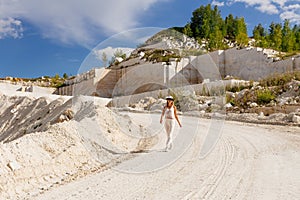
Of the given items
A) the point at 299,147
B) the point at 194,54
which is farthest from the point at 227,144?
the point at 194,54

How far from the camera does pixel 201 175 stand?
581 centimetres

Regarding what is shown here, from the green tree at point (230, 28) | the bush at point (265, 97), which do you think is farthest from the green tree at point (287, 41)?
the bush at point (265, 97)

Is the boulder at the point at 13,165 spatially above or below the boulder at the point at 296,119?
below

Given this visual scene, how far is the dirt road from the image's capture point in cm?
485

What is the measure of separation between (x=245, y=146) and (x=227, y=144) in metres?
0.57

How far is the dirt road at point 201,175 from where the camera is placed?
4.85 m

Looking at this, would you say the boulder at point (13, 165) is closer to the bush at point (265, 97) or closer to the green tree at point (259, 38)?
the bush at point (265, 97)

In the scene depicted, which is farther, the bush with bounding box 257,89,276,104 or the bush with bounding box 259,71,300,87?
the bush with bounding box 259,71,300,87

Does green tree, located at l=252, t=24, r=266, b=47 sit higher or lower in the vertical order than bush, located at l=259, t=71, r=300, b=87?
higher

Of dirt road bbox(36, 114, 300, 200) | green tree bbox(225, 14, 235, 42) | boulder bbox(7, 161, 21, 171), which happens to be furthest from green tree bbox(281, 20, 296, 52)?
boulder bbox(7, 161, 21, 171)

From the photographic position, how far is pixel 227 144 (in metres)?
9.11

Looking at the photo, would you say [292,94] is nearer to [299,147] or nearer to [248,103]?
[248,103]

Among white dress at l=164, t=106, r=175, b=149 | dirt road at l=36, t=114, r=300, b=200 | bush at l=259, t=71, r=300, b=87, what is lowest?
dirt road at l=36, t=114, r=300, b=200

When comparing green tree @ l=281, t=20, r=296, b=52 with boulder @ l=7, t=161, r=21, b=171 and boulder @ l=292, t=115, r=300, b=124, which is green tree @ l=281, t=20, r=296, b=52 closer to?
boulder @ l=292, t=115, r=300, b=124
